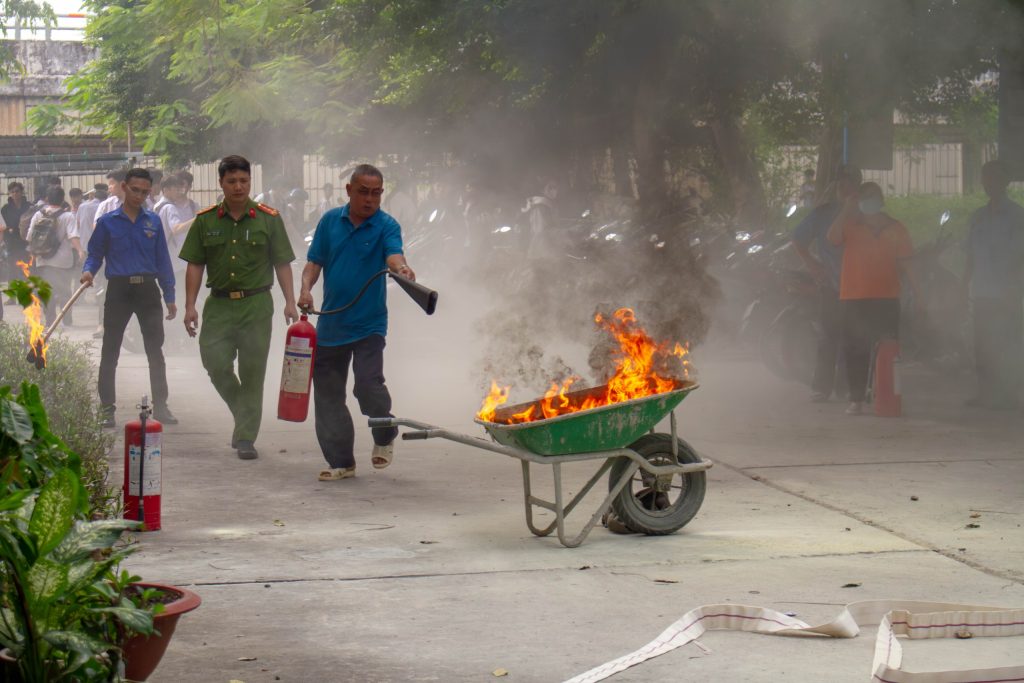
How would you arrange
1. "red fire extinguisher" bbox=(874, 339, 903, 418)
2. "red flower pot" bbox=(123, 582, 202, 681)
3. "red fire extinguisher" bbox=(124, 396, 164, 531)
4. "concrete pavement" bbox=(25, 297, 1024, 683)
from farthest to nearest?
"red fire extinguisher" bbox=(874, 339, 903, 418) → "red fire extinguisher" bbox=(124, 396, 164, 531) → "concrete pavement" bbox=(25, 297, 1024, 683) → "red flower pot" bbox=(123, 582, 202, 681)

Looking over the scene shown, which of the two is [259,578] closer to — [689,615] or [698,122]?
[689,615]

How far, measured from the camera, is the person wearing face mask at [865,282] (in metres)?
9.51

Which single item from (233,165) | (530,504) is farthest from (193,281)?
(530,504)

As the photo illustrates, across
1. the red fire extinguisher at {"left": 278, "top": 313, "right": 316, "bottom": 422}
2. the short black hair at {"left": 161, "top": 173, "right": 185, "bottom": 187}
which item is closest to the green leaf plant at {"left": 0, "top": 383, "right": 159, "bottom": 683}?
the red fire extinguisher at {"left": 278, "top": 313, "right": 316, "bottom": 422}

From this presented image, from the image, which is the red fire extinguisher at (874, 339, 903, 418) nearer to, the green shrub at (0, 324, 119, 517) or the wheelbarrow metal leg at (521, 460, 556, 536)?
the wheelbarrow metal leg at (521, 460, 556, 536)

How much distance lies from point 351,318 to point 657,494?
198cm

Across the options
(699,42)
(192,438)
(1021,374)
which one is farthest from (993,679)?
(699,42)

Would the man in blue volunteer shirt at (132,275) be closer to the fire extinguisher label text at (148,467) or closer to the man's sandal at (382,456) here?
the man's sandal at (382,456)

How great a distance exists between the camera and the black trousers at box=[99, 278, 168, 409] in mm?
9062

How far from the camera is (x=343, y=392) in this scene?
7.14m

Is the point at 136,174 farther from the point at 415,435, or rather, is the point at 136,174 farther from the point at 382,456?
the point at 415,435

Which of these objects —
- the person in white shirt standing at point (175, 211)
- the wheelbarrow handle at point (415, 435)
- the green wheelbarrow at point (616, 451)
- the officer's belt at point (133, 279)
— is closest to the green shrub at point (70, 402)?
the officer's belt at point (133, 279)

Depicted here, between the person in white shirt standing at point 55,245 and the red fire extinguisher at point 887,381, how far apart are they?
10.4 m

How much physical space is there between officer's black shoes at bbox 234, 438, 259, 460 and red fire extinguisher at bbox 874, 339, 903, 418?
170 inches
